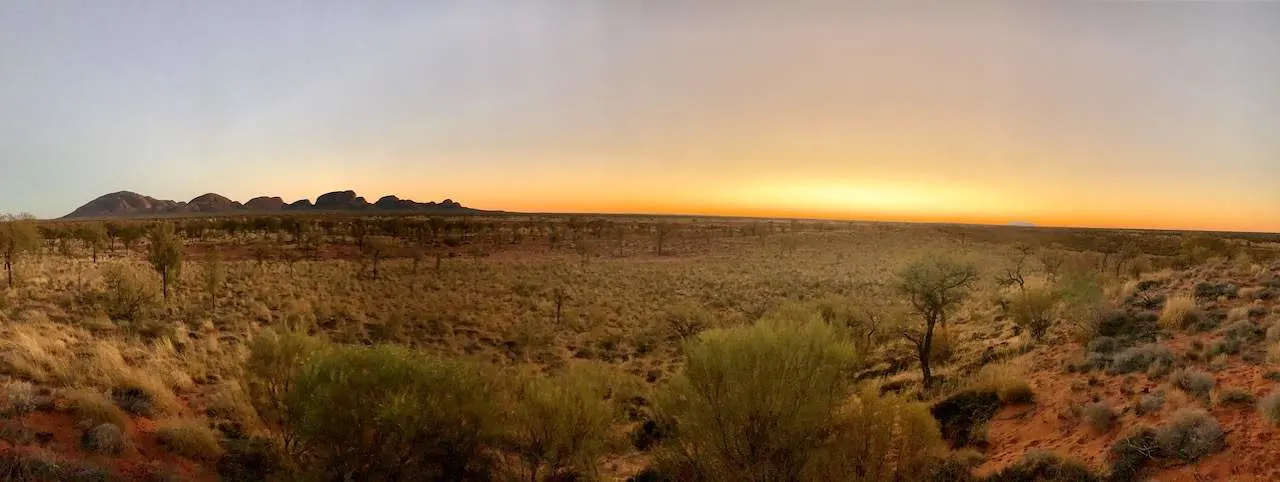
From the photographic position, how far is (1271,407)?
29.2ft

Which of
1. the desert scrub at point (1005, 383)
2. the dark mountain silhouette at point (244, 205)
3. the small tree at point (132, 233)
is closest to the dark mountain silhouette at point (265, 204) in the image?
the dark mountain silhouette at point (244, 205)

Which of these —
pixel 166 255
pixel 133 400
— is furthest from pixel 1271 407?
pixel 166 255

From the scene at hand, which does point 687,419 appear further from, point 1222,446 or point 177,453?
point 177,453

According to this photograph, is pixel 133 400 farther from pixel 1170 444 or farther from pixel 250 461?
pixel 1170 444

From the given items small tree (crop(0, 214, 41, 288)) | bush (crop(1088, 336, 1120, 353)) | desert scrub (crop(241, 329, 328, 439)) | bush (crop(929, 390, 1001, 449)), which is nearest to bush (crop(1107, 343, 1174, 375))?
bush (crop(1088, 336, 1120, 353))

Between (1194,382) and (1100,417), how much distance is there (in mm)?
1761

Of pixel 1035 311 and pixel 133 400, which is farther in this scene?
pixel 1035 311

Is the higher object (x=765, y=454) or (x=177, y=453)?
(x=765, y=454)

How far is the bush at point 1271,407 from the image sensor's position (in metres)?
8.82

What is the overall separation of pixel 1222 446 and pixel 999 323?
13.2 meters

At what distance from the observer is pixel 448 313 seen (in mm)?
25938

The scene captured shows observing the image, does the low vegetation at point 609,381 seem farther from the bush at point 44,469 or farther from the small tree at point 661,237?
the small tree at point 661,237

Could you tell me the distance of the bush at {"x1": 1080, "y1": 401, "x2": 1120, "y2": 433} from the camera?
10.5m

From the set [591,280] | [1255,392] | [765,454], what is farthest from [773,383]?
[591,280]
